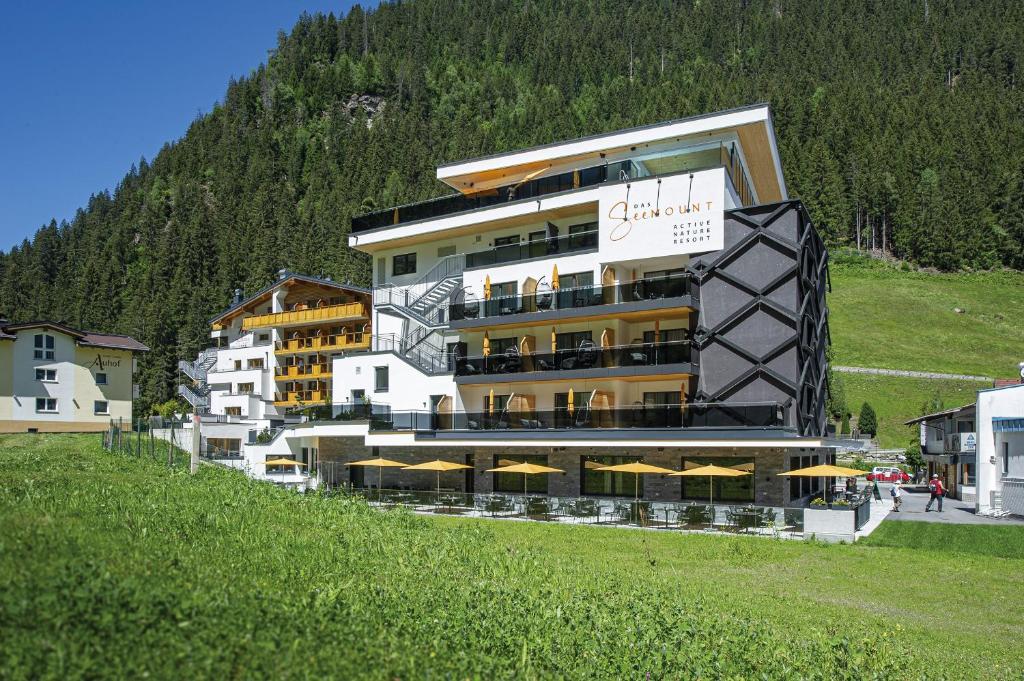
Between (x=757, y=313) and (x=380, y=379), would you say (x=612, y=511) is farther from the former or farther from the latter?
(x=380, y=379)

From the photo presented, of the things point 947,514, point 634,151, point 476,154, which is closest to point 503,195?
point 634,151

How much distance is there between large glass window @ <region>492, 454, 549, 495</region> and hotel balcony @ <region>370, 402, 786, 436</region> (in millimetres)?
1887

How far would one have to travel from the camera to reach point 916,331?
101562 mm

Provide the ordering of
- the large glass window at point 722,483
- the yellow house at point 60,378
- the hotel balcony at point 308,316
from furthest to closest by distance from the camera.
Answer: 1. the hotel balcony at point 308,316
2. the yellow house at point 60,378
3. the large glass window at point 722,483

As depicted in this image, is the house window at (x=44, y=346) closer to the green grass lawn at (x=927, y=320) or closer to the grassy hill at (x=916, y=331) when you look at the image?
the grassy hill at (x=916, y=331)

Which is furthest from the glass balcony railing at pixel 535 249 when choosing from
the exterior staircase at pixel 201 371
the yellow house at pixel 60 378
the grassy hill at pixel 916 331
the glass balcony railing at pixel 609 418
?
the grassy hill at pixel 916 331

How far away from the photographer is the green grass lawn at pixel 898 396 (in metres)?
80.1

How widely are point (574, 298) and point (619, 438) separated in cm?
679

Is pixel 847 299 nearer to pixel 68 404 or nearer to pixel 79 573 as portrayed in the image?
pixel 68 404

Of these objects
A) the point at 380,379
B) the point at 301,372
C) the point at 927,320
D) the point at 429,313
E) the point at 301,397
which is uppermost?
the point at 927,320

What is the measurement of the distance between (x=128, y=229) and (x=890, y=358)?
14283cm

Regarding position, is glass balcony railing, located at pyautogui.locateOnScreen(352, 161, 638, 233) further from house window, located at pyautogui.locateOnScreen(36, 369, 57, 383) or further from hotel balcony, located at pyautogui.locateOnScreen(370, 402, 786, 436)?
house window, located at pyautogui.locateOnScreen(36, 369, 57, 383)

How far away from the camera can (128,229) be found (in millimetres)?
169375

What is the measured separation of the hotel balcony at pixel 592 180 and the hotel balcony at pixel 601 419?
10.2 meters
